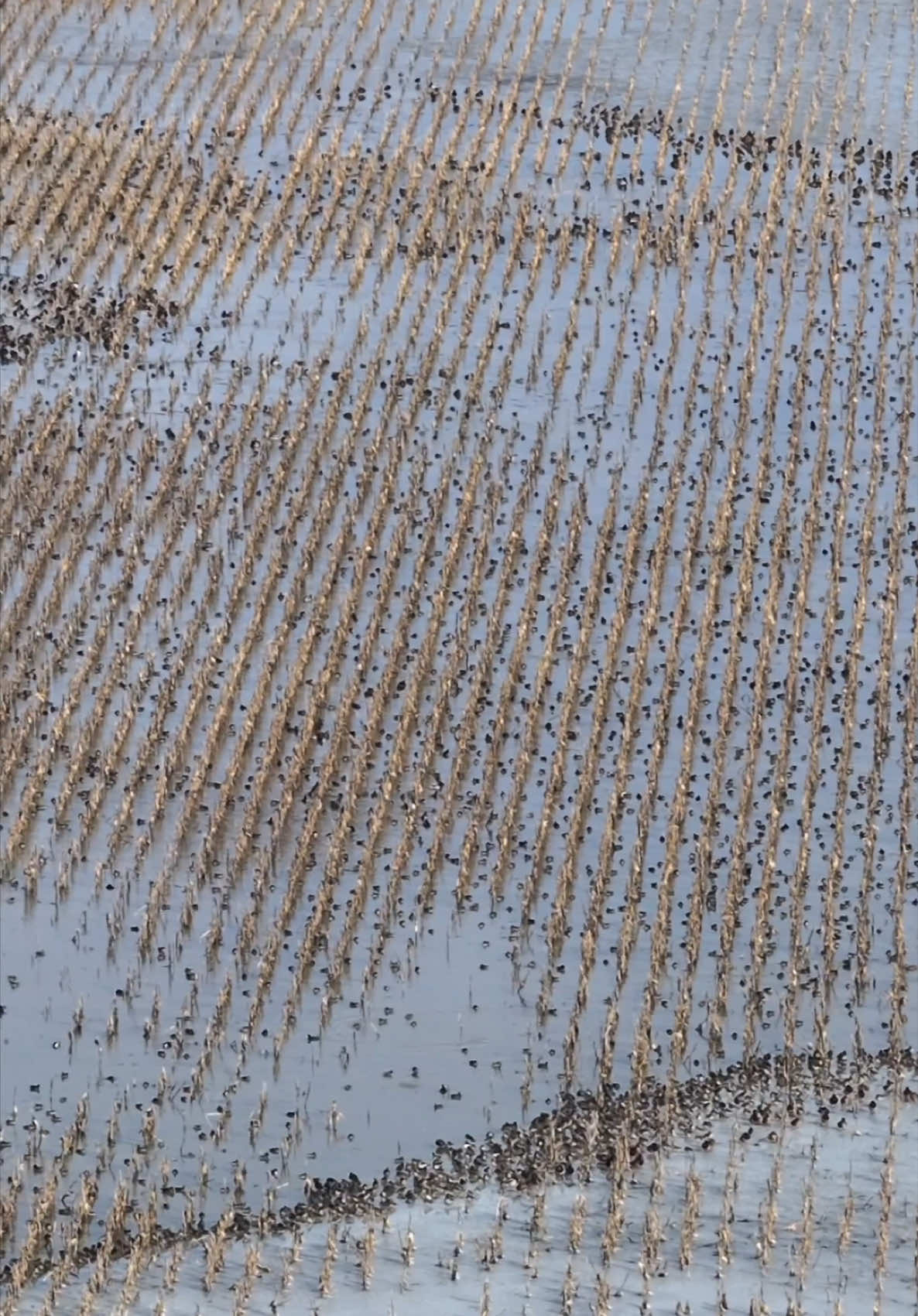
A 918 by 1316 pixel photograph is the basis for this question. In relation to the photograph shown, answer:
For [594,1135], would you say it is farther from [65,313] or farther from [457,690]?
[65,313]

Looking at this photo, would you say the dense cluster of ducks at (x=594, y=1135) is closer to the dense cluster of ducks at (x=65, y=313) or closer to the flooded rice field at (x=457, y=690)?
the flooded rice field at (x=457, y=690)

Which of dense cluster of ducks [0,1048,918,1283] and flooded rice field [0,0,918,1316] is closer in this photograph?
dense cluster of ducks [0,1048,918,1283]

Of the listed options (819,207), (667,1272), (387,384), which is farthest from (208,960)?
(819,207)

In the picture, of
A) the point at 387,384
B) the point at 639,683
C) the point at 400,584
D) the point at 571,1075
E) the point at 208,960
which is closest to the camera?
the point at 571,1075

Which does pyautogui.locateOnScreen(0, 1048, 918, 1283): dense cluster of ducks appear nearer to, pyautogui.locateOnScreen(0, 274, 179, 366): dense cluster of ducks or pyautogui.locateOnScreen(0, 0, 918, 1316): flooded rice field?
pyautogui.locateOnScreen(0, 0, 918, 1316): flooded rice field

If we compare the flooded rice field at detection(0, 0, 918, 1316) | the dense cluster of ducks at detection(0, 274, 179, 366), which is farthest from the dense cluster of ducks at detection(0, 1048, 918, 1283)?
the dense cluster of ducks at detection(0, 274, 179, 366)

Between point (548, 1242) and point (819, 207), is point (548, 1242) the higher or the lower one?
the lower one

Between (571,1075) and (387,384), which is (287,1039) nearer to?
(571,1075)
